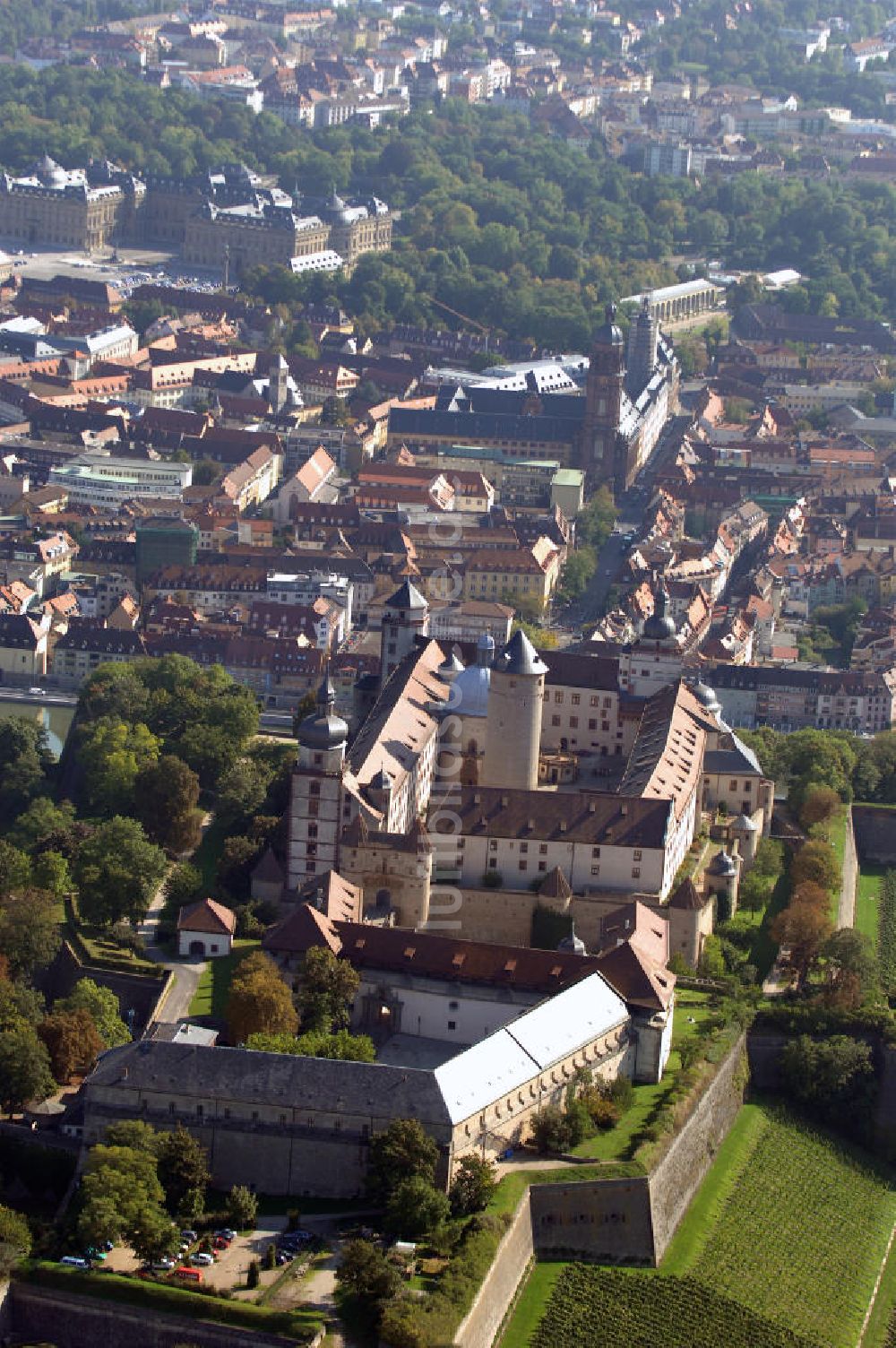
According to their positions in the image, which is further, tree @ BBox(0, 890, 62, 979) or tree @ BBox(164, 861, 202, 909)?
tree @ BBox(164, 861, 202, 909)

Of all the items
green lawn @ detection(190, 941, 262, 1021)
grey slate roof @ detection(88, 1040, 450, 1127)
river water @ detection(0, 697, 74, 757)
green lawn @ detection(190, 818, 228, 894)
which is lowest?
river water @ detection(0, 697, 74, 757)

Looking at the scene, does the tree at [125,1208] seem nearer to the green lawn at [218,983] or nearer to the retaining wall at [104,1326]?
the retaining wall at [104,1326]

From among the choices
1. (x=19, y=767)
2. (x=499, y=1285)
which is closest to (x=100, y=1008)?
(x=499, y=1285)

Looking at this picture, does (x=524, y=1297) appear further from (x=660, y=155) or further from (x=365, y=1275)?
(x=660, y=155)

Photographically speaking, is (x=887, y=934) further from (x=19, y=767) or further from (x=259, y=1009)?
(x=19, y=767)

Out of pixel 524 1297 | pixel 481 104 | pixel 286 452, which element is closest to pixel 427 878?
pixel 524 1297

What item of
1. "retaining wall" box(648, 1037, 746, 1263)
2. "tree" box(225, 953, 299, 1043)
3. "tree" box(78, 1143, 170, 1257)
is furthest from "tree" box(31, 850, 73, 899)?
"tree" box(78, 1143, 170, 1257)

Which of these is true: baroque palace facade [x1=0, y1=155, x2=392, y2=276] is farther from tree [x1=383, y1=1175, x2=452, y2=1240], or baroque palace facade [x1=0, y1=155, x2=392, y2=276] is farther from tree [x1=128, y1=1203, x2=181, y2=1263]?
tree [x1=128, y1=1203, x2=181, y2=1263]
